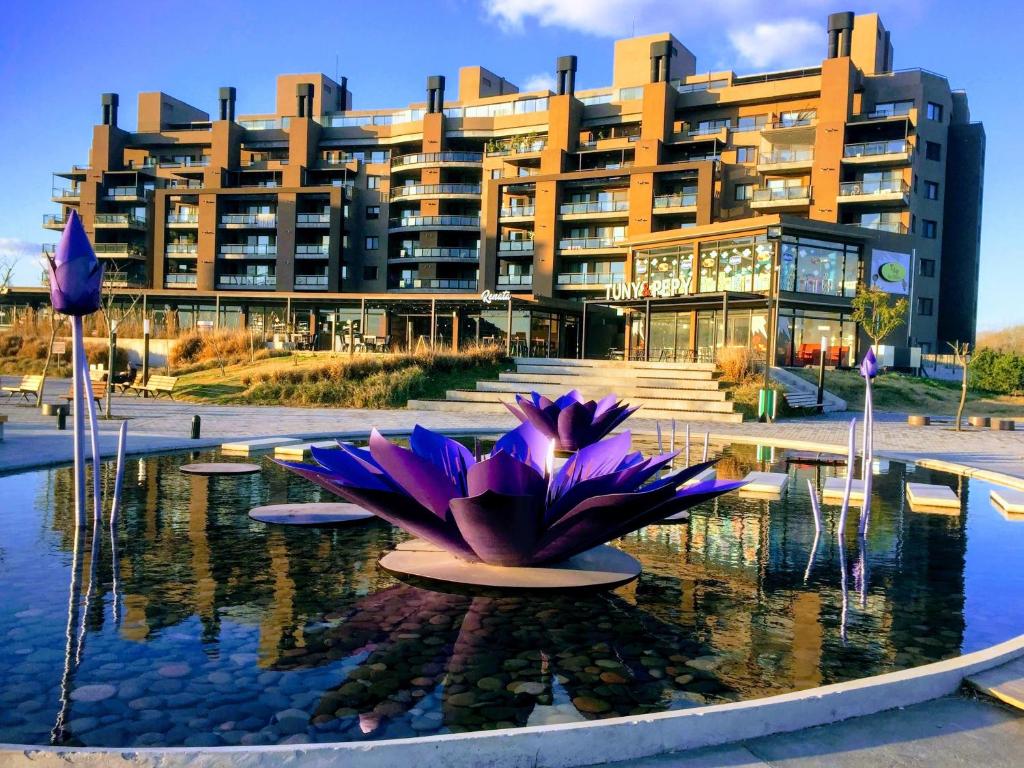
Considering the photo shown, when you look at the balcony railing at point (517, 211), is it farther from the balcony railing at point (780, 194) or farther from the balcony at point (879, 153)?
the balcony at point (879, 153)

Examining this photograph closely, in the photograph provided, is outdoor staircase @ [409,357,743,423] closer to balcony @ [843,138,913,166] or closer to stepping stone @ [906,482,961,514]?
stepping stone @ [906,482,961,514]

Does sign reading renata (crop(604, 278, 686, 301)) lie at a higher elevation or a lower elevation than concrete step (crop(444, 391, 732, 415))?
higher

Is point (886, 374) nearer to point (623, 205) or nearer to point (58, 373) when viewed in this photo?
point (623, 205)

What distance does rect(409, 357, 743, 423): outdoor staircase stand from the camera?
2392cm

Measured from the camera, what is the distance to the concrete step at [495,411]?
896 inches

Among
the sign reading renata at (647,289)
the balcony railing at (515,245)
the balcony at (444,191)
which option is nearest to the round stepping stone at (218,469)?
the sign reading renata at (647,289)

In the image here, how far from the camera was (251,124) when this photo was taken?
75.8 meters

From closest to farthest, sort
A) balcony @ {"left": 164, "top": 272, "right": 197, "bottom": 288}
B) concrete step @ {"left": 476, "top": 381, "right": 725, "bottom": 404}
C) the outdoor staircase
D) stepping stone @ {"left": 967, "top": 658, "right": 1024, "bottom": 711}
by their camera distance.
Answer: stepping stone @ {"left": 967, "top": 658, "right": 1024, "bottom": 711}, the outdoor staircase, concrete step @ {"left": 476, "top": 381, "right": 725, "bottom": 404}, balcony @ {"left": 164, "top": 272, "right": 197, "bottom": 288}

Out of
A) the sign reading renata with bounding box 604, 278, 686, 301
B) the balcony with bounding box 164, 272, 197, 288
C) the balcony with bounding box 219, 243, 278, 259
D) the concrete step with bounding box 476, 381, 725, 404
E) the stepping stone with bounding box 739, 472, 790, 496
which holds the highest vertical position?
the balcony with bounding box 219, 243, 278, 259

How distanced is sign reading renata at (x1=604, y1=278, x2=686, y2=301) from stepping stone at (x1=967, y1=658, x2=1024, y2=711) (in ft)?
116

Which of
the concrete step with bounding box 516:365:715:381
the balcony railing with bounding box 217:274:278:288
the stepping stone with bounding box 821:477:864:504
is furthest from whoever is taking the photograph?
the balcony railing with bounding box 217:274:278:288

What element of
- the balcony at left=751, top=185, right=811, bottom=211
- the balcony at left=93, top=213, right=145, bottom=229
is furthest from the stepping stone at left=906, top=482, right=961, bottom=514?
the balcony at left=93, top=213, right=145, bottom=229

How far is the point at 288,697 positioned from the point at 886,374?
3931 centimetres

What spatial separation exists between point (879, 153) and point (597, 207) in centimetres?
1762
